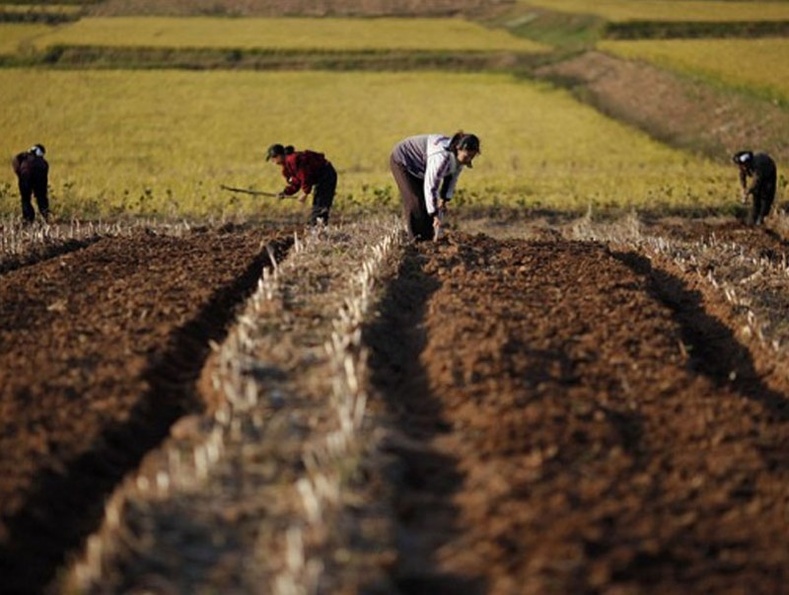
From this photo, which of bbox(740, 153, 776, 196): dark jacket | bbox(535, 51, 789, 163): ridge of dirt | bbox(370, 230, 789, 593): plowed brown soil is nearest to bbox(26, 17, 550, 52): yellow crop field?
bbox(535, 51, 789, 163): ridge of dirt

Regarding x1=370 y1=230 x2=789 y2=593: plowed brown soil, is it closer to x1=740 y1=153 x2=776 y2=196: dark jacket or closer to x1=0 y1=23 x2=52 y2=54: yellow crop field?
x1=740 y1=153 x2=776 y2=196: dark jacket

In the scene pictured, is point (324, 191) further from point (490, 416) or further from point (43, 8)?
point (43, 8)

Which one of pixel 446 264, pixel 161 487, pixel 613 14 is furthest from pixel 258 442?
pixel 613 14

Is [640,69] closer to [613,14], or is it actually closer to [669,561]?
[613,14]

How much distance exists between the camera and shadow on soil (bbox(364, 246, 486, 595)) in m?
4.88

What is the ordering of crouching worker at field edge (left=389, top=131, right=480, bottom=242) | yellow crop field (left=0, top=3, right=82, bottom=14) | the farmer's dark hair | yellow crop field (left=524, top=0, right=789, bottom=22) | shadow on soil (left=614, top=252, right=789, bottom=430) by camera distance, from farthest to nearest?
1. yellow crop field (left=0, top=3, right=82, bottom=14)
2. yellow crop field (left=524, top=0, right=789, bottom=22)
3. crouching worker at field edge (left=389, top=131, right=480, bottom=242)
4. the farmer's dark hair
5. shadow on soil (left=614, top=252, right=789, bottom=430)

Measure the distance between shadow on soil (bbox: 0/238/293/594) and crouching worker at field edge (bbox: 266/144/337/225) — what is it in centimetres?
564

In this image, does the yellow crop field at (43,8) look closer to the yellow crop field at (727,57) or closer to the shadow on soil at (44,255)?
the yellow crop field at (727,57)

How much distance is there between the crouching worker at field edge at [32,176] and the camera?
54.1ft

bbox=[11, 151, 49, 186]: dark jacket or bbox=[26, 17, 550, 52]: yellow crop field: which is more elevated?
bbox=[26, 17, 550, 52]: yellow crop field

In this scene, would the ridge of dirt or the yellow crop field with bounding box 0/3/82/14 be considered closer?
the ridge of dirt

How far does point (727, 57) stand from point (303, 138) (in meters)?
13.8

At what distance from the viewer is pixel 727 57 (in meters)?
34.0

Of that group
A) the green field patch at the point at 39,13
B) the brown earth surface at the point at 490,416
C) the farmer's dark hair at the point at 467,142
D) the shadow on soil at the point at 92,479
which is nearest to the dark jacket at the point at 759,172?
the brown earth surface at the point at 490,416
